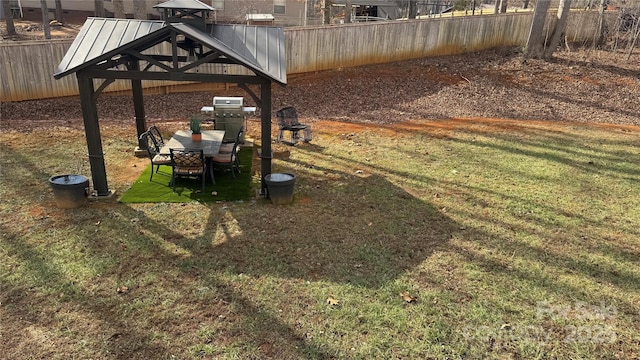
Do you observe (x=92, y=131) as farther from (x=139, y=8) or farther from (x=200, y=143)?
(x=139, y=8)

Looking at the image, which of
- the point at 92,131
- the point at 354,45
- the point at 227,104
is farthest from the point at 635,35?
the point at 92,131

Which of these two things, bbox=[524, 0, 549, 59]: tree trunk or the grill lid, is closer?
the grill lid

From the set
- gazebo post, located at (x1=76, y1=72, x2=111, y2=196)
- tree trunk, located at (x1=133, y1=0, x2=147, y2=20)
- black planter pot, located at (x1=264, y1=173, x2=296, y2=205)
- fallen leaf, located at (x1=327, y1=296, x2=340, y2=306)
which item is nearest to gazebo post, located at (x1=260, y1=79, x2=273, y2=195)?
black planter pot, located at (x1=264, y1=173, x2=296, y2=205)

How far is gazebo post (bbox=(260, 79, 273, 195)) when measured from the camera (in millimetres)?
6951

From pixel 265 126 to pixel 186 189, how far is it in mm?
2116

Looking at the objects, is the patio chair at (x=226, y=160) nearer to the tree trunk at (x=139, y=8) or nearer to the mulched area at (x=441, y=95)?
the mulched area at (x=441, y=95)

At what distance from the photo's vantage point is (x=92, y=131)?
23.4 feet

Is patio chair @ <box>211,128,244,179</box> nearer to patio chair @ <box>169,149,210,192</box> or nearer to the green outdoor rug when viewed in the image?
the green outdoor rug

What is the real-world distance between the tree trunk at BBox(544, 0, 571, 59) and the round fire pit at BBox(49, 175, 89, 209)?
1884 cm

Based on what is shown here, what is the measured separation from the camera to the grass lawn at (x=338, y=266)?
443 cm

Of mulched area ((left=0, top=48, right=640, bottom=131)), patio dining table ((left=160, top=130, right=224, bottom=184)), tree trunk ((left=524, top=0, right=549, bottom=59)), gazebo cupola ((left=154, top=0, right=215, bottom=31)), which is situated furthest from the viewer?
tree trunk ((left=524, top=0, right=549, bottom=59))

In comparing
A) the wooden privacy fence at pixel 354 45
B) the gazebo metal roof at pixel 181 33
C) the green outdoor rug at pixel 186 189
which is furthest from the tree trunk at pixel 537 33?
the green outdoor rug at pixel 186 189

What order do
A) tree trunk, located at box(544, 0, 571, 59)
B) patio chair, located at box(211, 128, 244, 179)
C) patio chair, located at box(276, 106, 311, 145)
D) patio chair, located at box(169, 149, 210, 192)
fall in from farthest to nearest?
tree trunk, located at box(544, 0, 571, 59)
patio chair, located at box(276, 106, 311, 145)
patio chair, located at box(211, 128, 244, 179)
patio chair, located at box(169, 149, 210, 192)

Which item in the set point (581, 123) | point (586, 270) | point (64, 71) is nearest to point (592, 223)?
point (586, 270)
